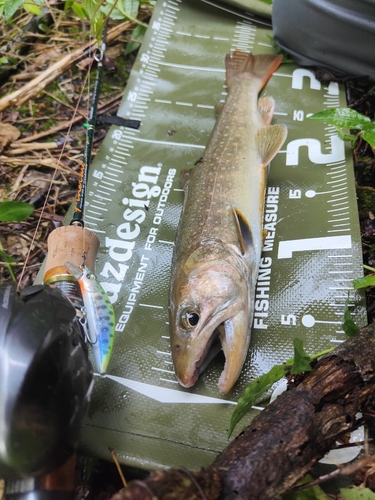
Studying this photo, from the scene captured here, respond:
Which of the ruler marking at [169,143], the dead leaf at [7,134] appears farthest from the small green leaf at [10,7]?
the ruler marking at [169,143]

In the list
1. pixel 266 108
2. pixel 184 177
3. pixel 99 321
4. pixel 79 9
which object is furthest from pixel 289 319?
pixel 79 9

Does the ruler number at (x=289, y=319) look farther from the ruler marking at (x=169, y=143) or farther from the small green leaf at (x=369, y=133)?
the ruler marking at (x=169, y=143)

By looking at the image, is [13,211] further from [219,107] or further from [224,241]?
[219,107]

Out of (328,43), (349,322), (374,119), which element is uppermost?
(328,43)

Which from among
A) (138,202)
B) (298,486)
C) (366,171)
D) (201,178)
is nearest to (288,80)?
(366,171)

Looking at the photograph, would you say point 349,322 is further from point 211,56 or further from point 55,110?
point 55,110

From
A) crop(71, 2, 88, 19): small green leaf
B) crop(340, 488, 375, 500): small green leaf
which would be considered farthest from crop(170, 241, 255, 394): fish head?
crop(71, 2, 88, 19): small green leaf
